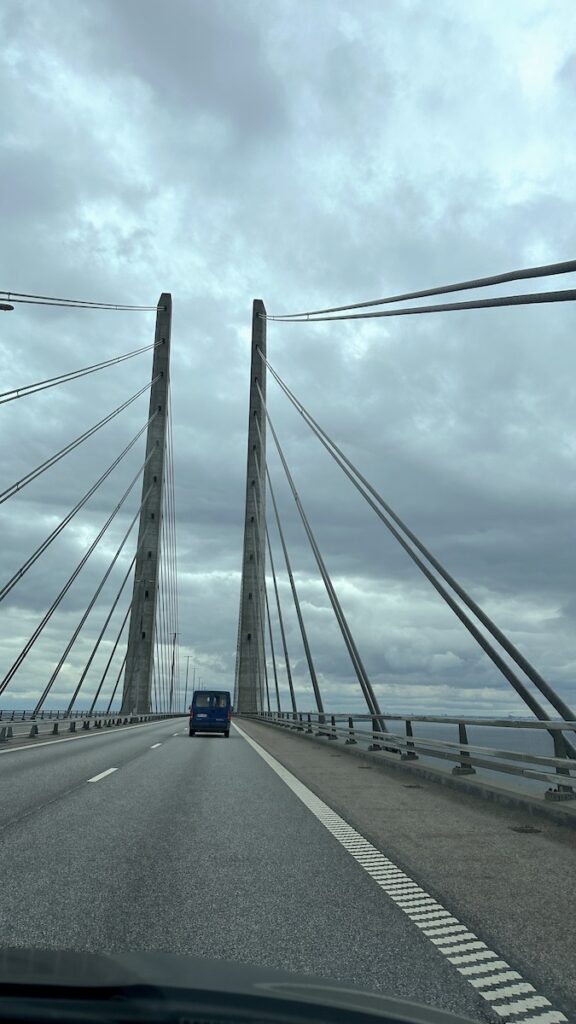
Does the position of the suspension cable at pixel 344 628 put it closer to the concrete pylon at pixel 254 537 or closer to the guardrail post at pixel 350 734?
the guardrail post at pixel 350 734

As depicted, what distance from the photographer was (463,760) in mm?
11359

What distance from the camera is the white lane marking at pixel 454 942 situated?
324 cm

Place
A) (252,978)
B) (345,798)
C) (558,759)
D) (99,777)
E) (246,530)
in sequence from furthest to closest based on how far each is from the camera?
(246,530), (99,777), (345,798), (558,759), (252,978)

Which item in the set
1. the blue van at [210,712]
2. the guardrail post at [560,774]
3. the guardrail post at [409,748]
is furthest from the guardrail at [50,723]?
the guardrail post at [560,774]

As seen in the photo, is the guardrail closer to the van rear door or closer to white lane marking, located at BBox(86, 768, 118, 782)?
the van rear door

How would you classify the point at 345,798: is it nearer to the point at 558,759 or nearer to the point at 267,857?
the point at 558,759

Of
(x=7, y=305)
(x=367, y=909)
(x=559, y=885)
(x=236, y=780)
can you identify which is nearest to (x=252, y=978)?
(x=367, y=909)

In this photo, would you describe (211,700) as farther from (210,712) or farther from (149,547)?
(149,547)

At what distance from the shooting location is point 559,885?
5316 mm

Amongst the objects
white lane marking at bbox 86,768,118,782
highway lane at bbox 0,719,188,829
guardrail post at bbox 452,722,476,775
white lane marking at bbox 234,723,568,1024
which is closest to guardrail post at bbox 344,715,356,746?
highway lane at bbox 0,719,188,829

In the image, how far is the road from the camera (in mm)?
3768

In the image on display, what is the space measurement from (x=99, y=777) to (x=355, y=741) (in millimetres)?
9105

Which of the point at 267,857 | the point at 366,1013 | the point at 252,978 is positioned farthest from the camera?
the point at 267,857

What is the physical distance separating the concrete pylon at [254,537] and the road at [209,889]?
40325mm
